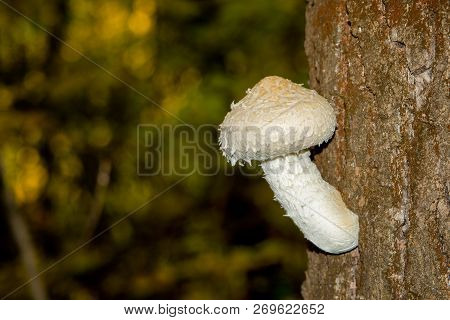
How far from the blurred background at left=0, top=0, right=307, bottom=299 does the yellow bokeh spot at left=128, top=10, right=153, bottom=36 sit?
14 millimetres

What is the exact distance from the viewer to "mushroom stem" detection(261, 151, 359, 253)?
1318mm

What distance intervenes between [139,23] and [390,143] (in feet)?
11.0

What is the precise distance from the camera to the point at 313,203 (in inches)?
53.7

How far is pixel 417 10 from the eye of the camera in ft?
3.78

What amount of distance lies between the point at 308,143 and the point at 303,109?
0.12 m

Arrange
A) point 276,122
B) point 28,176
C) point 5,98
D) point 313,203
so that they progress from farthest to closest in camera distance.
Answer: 1. point 28,176
2. point 5,98
3. point 313,203
4. point 276,122

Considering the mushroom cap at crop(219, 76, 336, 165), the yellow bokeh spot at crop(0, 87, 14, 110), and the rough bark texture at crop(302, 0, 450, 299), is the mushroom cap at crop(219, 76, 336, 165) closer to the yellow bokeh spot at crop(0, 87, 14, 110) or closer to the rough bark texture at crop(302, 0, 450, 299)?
the rough bark texture at crop(302, 0, 450, 299)

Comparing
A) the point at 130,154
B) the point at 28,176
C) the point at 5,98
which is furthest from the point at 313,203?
the point at 28,176

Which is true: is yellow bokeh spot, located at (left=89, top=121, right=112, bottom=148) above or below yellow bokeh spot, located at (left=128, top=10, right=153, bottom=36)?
below

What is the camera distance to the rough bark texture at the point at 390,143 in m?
1.11

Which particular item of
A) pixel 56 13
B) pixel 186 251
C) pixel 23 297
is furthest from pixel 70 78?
pixel 23 297

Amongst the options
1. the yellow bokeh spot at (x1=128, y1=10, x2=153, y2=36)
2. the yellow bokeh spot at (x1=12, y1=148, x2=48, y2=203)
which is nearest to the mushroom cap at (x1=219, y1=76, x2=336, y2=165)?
the yellow bokeh spot at (x1=128, y1=10, x2=153, y2=36)

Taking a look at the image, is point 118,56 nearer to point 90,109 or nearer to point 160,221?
point 90,109

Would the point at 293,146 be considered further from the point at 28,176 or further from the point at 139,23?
the point at 28,176
